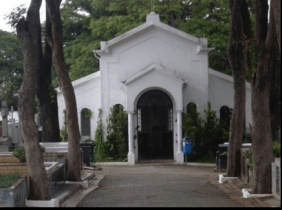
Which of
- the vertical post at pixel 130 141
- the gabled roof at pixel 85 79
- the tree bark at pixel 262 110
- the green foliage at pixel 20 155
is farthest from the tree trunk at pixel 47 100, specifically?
the tree bark at pixel 262 110

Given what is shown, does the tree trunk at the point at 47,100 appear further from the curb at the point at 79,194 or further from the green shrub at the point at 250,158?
the green shrub at the point at 250,158

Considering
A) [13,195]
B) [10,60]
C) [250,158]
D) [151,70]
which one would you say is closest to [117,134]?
[151,70]

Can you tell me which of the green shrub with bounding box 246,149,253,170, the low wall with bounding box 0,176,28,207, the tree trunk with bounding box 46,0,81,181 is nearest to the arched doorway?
the tree trunk with bounding box 46,0,81,181

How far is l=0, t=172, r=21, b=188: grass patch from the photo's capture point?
12530 mm

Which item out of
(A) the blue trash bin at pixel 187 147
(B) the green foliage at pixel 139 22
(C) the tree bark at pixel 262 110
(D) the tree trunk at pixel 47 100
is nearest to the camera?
(C) the tree bark at pixel 262 110

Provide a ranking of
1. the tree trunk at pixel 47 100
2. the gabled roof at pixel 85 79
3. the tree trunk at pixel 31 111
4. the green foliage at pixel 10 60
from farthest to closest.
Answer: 1. the green foliage at pixel 10 60
2. the gabled roof at pixel 85 79
3. the tree trunk at pixel 47 100
4. the tree trunk at pixel 31 111

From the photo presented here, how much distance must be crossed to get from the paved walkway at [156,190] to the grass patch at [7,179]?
2.02 meters

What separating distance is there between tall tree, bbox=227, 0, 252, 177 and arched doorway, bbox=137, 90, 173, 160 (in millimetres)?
10790

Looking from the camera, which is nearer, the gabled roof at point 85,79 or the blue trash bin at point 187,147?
the blue trash bin at point 187,147

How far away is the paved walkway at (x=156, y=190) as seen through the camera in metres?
14.2

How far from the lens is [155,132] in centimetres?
3059

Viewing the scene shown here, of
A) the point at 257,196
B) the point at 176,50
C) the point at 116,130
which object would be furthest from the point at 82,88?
the point at 257,196

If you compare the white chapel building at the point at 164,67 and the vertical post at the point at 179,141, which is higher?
the white chapel building at the point at 164,67

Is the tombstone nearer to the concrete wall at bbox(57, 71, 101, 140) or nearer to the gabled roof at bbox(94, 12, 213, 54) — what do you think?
the concrete wall at bbox(57, 71, 101, 140)
